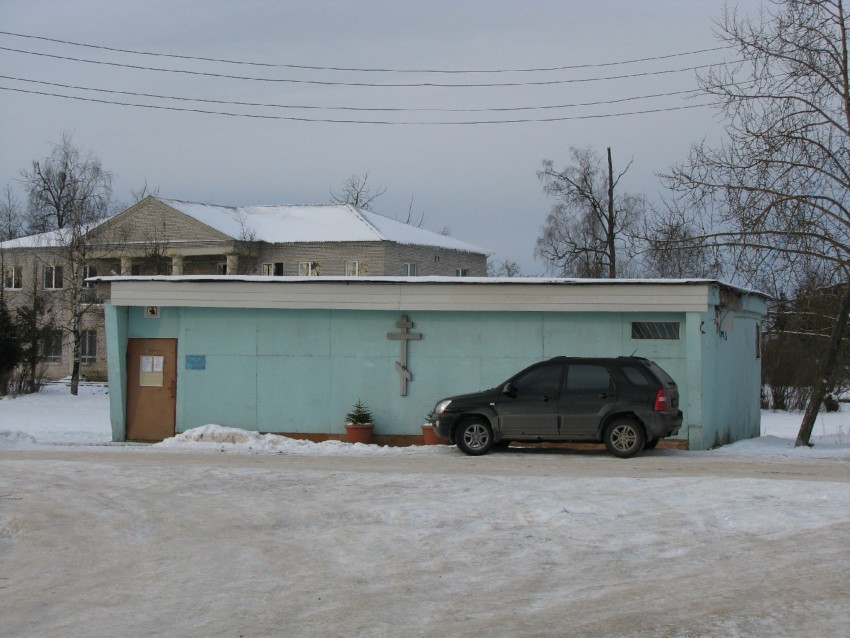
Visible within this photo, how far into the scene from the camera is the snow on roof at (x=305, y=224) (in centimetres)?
5309

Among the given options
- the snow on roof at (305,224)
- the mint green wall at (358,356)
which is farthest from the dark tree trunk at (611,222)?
the mint green wall at (358,356)

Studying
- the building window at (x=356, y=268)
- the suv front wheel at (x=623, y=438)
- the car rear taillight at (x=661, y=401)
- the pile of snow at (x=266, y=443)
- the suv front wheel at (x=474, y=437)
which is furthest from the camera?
the building window at (x=356, y=268)

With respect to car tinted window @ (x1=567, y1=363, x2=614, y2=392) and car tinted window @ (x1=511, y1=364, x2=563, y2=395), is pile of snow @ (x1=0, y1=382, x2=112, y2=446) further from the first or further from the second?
car tinted window @ (x1=567, y1=363, x2=614, y2=392)

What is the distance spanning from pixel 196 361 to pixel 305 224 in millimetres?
34003

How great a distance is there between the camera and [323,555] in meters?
9.79

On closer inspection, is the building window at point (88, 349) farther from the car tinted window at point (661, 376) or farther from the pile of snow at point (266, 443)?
the car tinted window at point (661, 376)

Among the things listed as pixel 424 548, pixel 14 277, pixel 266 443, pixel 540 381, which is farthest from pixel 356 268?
pixel 424 548

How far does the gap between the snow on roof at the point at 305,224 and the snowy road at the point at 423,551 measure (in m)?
38.3

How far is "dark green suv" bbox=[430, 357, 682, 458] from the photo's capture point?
17.3m

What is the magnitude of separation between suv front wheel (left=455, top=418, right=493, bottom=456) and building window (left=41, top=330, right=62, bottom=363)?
95.1 ft

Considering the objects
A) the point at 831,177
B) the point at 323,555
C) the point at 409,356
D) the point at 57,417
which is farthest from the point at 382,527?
the point at 57,417

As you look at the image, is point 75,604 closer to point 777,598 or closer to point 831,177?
point 777,598

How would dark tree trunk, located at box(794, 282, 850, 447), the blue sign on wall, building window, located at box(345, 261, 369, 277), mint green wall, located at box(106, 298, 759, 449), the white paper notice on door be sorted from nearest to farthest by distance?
dark tree trunk, located at box(794, 282, 850, 447) → mint green wall, located at box(106, 298, 759, 449) → the blue sign on wall → the white paper notice on door → building window, located at box(345, 261, 369, 277)

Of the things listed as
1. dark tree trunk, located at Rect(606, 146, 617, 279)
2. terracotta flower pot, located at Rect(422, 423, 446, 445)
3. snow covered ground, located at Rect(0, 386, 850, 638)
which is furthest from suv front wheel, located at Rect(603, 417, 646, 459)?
dark tree trunk, located at Rect(606, 146, 617, 279)
